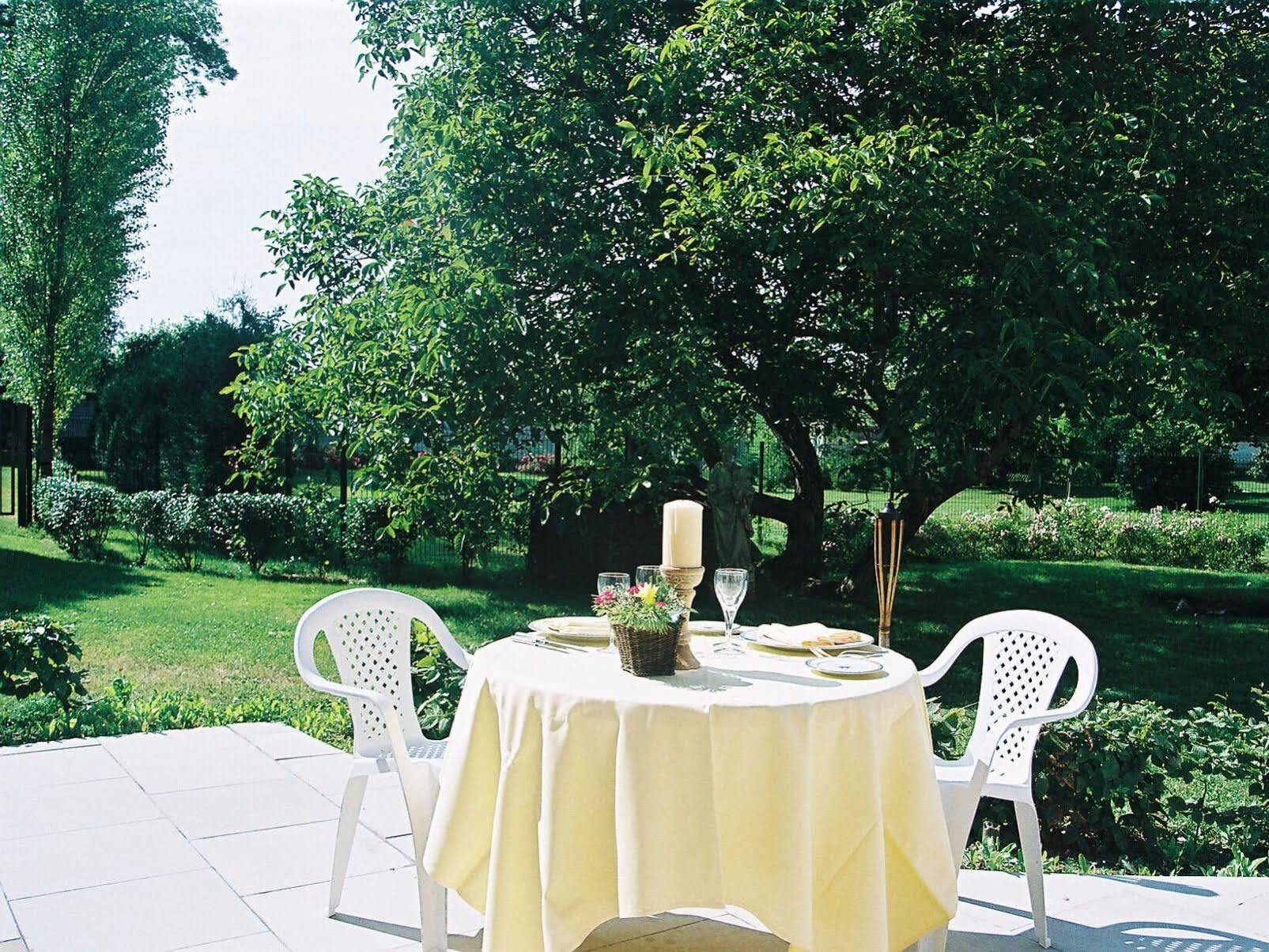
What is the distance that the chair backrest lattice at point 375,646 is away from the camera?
130 inches

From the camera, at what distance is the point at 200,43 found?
17328 mm

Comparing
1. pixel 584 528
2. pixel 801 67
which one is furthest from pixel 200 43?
pixel 801 67

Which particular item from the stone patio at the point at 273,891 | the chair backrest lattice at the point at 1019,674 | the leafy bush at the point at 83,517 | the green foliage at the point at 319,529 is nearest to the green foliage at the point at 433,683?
the stone patio at the point at 273,891

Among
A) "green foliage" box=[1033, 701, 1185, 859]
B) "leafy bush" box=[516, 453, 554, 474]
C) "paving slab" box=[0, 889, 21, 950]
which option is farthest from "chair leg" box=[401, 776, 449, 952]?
"leafy bush" box=[516, 453, 554, 474]

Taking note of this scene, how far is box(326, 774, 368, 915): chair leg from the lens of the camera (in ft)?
10.4

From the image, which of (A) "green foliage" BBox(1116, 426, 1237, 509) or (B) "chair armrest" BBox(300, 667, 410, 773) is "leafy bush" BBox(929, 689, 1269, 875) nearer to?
(B) "chair armrest" BBox(300, 667, 410, 773)

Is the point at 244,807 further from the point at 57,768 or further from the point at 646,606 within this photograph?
the point at 646,606

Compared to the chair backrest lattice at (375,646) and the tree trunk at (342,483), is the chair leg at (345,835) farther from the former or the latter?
the tree trunk at (342,483)

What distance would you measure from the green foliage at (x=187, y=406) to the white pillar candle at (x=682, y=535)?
1158 cm

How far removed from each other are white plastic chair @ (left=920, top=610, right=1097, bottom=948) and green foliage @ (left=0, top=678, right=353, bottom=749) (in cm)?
329

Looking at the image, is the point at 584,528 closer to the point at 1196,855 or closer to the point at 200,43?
the point at 1196,855

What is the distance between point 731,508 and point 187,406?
26.4 ft

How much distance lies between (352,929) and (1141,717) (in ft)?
9.26

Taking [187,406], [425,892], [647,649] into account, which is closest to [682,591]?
[647,649]
